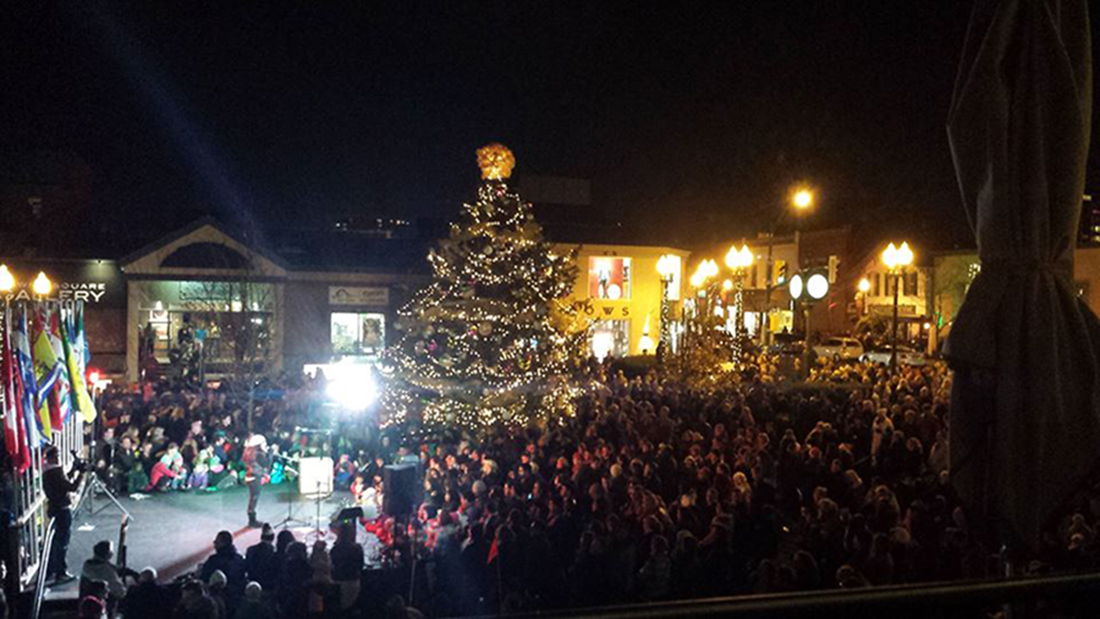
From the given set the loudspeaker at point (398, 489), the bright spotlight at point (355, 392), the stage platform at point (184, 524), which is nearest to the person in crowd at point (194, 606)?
the stage platform at point (184, 524)

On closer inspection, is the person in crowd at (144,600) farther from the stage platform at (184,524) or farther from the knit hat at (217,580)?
the stage platform at (184,524)

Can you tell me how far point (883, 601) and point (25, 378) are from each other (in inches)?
447

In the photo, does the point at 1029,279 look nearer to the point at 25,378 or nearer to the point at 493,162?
the point at 25,378

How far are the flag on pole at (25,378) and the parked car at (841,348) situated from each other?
24.3 meters

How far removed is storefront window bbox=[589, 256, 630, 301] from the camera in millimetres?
38875

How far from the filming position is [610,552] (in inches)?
322

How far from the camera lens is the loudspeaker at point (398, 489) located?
526 inches

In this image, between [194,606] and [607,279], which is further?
[607,279]

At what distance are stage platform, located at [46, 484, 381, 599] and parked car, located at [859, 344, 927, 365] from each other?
1823 cm

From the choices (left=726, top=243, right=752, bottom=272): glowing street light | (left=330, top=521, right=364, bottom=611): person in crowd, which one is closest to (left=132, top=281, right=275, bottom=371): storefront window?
(left=726, top=243, right=752, bottom=272): glowing street light

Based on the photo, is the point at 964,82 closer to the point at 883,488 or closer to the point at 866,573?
the point at 866,573

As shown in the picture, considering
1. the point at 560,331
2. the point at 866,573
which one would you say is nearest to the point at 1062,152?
the point at 866,573

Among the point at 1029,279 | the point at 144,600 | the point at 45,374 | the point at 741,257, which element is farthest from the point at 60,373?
the point at 1029,279

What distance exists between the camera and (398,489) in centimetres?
1351
